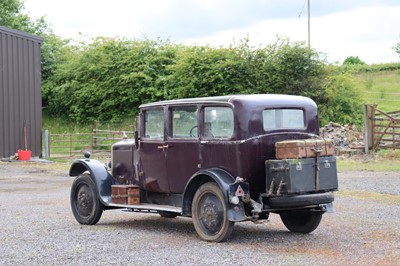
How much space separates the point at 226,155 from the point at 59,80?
3478cm

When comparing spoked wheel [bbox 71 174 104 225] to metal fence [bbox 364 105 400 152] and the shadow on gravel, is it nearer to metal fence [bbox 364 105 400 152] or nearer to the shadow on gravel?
the shadow on gravel

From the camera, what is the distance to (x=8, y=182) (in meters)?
21.2

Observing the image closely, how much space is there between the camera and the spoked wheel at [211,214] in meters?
9.30

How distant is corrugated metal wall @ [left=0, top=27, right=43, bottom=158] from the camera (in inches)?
1179

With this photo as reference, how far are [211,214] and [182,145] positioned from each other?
1.26 meters

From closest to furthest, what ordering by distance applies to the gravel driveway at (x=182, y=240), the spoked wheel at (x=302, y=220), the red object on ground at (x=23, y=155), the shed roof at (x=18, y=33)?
the gravel driveway at (x=182, y=240), the spoked wheel at (x=302, y=220), the red object on ground at (x=23, y=155), the shed roof at (x=18, y=33)

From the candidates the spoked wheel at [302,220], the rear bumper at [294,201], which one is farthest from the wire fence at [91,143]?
the rear bumper at [294,201]

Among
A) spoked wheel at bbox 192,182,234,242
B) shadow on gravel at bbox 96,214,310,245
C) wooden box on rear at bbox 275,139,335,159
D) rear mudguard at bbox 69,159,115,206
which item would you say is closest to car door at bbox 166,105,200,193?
spoked wheel at bbox 192,182,234,242

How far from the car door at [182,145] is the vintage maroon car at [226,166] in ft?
0.05

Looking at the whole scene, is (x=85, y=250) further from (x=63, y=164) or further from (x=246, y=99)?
(x=63, y=164)

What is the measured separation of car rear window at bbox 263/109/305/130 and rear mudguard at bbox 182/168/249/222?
918mm

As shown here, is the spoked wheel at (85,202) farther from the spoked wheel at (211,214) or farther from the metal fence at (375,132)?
the metal fence at (375,132)

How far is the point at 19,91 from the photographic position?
30781 millimetres

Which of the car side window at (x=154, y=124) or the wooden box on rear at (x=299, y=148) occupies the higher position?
the car side window at (x=154, y=124)
